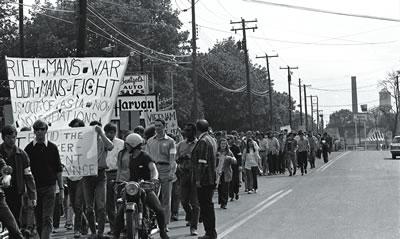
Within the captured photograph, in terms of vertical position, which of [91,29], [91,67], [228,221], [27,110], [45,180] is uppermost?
[91,29]

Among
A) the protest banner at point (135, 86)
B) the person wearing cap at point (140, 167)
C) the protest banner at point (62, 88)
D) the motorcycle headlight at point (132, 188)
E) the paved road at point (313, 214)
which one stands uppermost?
the protest banner at point (135, 86)

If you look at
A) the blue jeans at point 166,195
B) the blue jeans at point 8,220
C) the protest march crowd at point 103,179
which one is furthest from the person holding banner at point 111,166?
the blue jeans at point 8,220

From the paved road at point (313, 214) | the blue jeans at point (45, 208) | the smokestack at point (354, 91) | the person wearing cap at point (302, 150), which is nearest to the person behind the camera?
the blue jeans at point (45, 208)

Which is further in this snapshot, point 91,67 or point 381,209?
point 381,209

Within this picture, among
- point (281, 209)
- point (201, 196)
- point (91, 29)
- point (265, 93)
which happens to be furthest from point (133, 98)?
point (265, 93)

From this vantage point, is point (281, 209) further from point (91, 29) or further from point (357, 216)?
point (91, 29)

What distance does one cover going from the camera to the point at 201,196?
11258mm

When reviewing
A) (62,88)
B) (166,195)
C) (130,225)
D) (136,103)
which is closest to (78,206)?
(166,195)

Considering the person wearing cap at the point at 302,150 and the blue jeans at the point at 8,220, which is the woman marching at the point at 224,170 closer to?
the blue jeans at the point at 8,220

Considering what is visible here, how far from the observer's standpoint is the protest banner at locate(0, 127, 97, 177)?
10594 millimetres

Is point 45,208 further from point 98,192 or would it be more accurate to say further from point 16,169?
point 98,192

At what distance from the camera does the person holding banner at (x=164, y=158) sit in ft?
40.2

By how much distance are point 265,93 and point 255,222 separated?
80.8 meters

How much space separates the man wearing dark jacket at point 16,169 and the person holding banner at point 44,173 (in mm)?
401
